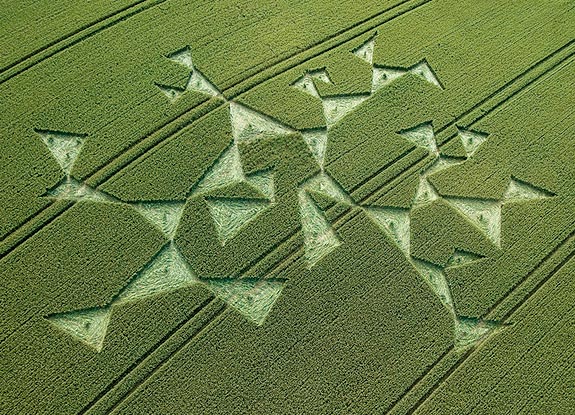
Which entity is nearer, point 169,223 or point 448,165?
point 169,223

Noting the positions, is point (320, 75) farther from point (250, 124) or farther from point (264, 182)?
point (264, 182)

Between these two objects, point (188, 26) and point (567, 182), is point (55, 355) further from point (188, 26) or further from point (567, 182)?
point (567, 182)

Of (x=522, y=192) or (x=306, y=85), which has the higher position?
(x=306, y=85)

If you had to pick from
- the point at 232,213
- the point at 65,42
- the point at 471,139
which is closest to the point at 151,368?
the point at 232,213

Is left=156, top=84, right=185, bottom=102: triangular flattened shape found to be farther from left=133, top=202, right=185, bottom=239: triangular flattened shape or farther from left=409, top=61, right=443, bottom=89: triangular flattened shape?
left=409, top=61, right=443, bottom=89: triangular flattened shape

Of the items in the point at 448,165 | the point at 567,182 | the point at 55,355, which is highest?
the point at 55,355

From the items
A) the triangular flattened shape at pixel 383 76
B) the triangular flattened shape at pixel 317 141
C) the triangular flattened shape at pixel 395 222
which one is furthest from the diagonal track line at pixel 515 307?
the triangular flattened shape at pixel 383 76

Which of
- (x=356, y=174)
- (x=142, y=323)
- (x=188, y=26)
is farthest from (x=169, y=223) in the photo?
(x=188, y=26)
